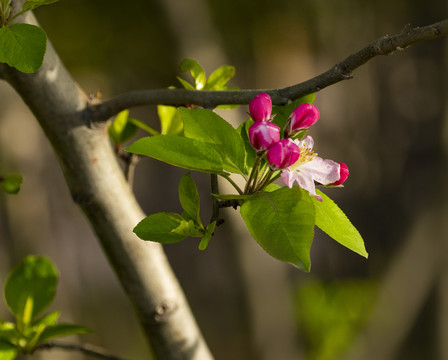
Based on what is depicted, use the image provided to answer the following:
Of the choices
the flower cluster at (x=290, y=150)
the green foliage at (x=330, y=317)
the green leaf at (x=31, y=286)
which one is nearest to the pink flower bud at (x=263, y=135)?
the flower cluster at (x=290, y=150)

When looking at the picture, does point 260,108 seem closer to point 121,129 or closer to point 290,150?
point 290,150

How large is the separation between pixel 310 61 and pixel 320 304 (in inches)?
88.0

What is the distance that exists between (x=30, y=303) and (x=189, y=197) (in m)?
0.38

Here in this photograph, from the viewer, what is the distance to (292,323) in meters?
2.12

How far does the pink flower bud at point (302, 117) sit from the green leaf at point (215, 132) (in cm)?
5

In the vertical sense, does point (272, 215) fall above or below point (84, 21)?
below

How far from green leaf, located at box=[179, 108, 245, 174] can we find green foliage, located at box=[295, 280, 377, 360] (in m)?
2.91

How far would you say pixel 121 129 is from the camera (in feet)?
2.43

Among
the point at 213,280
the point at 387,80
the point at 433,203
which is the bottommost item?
the point at 433,203

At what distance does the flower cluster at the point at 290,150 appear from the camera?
42 cm

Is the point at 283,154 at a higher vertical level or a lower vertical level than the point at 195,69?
lower

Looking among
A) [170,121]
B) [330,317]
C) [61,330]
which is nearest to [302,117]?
[170,121]

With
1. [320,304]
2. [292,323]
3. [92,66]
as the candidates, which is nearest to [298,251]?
[292,323]

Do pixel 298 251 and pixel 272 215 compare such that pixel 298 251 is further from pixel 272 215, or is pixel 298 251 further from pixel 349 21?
pixel 349 21
